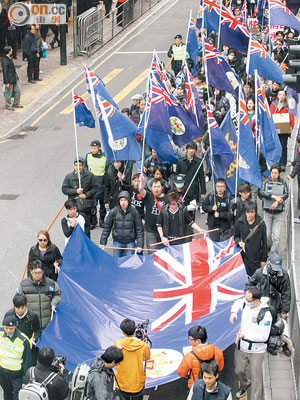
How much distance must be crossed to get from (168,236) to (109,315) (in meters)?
2.36

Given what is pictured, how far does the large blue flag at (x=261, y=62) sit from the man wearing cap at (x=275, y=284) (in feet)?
25.3

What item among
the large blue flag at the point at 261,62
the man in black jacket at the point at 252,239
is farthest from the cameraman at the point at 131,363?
the large blue flag at the point at 261,62

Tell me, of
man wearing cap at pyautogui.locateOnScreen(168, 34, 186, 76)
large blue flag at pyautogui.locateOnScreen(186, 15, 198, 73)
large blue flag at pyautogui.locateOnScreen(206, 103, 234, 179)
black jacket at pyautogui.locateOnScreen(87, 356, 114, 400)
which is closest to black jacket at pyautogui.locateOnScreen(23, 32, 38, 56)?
man wearing cap at pyautogui.locateOnScreen(168, 34, 186, 76)

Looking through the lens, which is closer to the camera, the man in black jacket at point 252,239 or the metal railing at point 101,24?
the man in black jacket at point 252,239

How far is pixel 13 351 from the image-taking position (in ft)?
33.3

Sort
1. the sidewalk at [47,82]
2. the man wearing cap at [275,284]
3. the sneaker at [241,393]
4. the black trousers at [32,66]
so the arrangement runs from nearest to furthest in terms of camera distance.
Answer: the sneaker at [241,393]
the man wearing cap at [275,284]
the sidewalk at [47,82]
the black trousers at [32,66]

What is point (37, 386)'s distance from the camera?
360 inches

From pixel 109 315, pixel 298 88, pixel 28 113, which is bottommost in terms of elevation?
pixel 28 113

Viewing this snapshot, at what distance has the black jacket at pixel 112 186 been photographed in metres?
15.3

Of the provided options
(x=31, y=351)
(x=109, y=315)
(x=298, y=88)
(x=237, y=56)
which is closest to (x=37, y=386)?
(x=31, y=351)

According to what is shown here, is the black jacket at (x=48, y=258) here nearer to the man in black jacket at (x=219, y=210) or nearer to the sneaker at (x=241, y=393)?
the man in black jacket at (x=219, y=210)

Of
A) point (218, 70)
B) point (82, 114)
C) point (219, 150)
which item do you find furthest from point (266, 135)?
point (82, 114)

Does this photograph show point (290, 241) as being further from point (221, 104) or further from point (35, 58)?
point (35, 58)

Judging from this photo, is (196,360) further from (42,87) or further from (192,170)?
(42,87)
